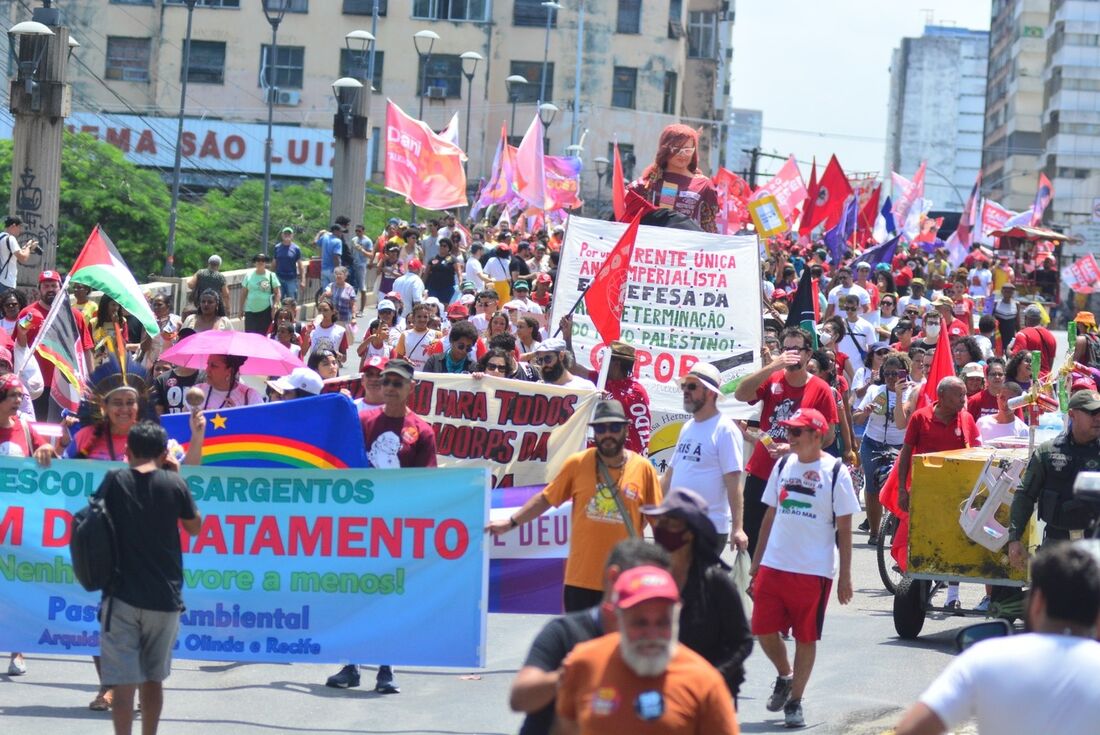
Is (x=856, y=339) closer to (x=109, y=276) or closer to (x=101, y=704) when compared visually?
(x=109, y=276)

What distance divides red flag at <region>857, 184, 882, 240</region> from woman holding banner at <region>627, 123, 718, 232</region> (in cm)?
3011

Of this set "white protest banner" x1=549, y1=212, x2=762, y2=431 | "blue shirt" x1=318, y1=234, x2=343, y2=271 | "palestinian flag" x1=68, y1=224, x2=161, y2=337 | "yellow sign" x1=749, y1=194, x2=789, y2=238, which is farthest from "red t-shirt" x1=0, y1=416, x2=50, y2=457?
"yellow sign" x1=749, y1=194, x2=789, y2=238

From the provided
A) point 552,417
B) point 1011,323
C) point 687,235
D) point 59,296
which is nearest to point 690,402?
point 552,417

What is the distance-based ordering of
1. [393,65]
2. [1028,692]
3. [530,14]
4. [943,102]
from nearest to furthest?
[1028,692], [393,65], [530,14], [943,102]

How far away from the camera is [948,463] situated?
11141 mm

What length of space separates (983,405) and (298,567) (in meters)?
6.90

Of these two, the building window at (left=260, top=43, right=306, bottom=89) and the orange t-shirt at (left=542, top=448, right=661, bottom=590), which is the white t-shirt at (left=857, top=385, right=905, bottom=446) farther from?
the building window at (left=260, top=43, right=306, bottom=89)

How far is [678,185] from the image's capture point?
608 inches

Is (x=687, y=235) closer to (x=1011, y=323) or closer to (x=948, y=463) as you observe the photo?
(x=948, y=463)

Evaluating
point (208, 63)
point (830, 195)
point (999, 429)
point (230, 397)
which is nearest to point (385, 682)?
point (230, 397)

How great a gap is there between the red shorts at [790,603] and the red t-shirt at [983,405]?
18.2 ft

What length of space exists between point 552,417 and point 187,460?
2866mm

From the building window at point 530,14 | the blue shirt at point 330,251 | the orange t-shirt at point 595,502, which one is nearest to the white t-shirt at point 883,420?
the orange t-shirt at point 595,502

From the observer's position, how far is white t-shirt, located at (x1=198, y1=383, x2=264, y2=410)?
1068 cm
